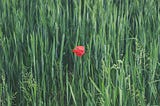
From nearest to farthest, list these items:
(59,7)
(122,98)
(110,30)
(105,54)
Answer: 1. (122,98)
2. (105,54)
3. (110,30)
4. (59,7)

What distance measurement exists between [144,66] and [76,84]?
12.1 inches

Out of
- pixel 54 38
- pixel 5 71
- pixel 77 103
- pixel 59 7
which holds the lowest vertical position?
pixel 77 103

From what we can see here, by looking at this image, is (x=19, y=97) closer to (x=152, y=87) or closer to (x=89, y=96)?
(x=89, y=96)

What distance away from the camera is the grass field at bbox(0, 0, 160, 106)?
5.79 ft

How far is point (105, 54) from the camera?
73.1 inches

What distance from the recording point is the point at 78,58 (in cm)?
189

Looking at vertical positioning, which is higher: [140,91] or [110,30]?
[110,30]

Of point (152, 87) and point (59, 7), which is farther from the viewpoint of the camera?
point (59, 7)

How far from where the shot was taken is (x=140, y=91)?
177 cm

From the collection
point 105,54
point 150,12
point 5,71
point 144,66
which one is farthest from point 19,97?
point 150,12

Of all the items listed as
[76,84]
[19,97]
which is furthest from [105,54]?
[19,97]

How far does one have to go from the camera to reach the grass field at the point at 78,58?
1766 mm

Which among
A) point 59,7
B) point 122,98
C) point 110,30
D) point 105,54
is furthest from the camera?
point 59,7

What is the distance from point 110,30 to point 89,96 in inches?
15.9
